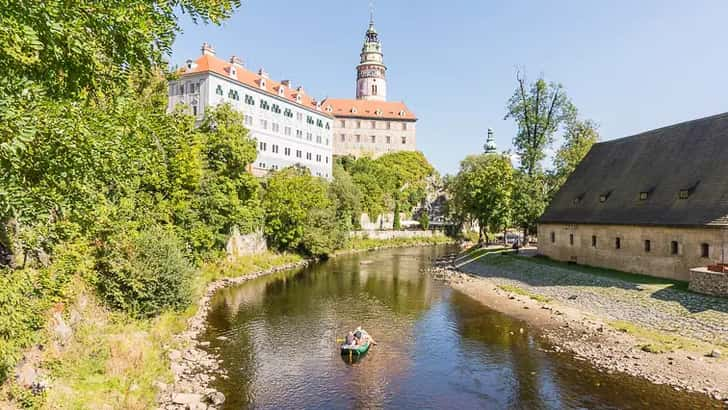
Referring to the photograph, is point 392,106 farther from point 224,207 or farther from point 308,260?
point 224,207

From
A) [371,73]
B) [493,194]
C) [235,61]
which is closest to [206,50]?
[235,61]

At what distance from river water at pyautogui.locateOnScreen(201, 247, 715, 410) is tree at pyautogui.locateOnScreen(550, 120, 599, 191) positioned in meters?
24.3

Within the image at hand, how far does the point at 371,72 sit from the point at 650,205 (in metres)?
103

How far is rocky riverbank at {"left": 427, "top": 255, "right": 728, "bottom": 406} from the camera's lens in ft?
54.2

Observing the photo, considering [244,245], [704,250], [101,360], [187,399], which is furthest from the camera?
[244,245]

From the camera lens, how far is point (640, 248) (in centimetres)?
2933

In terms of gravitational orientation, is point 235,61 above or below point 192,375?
above

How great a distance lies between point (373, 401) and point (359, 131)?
9777 centimetres

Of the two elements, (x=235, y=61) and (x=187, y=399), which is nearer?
(x=187, y=399)

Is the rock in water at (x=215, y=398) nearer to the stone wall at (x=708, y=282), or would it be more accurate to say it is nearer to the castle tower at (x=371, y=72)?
the stone wall at (x=708, y=282)

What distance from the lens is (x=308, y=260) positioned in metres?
50.5

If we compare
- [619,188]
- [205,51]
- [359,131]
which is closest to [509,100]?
[619,188]

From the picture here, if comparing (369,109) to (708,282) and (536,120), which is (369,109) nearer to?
(536,120)

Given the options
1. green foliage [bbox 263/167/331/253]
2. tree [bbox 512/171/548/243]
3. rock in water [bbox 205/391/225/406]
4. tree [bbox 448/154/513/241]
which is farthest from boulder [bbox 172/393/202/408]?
tree [bbox 512/171/548/243]
